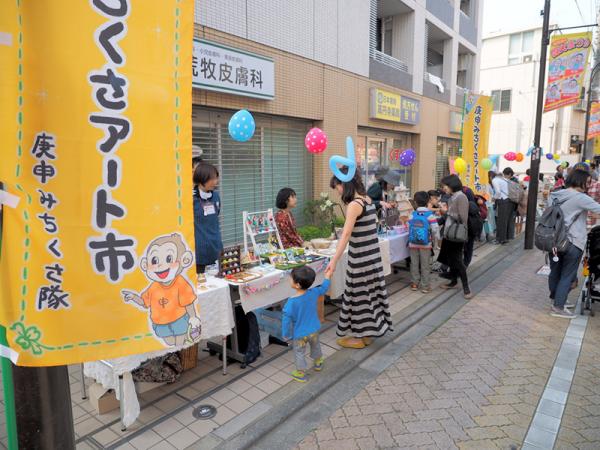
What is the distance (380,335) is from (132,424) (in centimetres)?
283

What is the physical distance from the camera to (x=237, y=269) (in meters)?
4.58

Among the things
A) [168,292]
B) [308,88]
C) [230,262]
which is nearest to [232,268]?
[230,262]

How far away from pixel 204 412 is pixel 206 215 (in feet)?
6.43

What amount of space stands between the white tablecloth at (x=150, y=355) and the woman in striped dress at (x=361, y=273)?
1294 mm

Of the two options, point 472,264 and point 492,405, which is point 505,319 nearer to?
point 492,405

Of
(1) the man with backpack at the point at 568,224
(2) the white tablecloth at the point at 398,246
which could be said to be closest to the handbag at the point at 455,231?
(2) the white tablecloth at the point at 398,246

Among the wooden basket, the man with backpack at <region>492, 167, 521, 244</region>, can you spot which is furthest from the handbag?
the man with backpack at <region>492, 167, 521, 244</region>

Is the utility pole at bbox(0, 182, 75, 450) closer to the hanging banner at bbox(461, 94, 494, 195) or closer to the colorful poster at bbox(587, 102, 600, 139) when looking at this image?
the hanging banner at bbox(461, 94, 494, 195)

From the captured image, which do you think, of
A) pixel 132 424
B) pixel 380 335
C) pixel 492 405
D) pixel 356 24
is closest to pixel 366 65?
pixel 356 24

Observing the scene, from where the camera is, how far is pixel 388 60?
12.1m

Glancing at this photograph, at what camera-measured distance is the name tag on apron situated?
437 cm

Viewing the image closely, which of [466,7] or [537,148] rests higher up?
[466,7]

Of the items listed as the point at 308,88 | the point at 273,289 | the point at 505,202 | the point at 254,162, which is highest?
the point at 308,88

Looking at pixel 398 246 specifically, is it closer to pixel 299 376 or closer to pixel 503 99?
pixel 299 376
